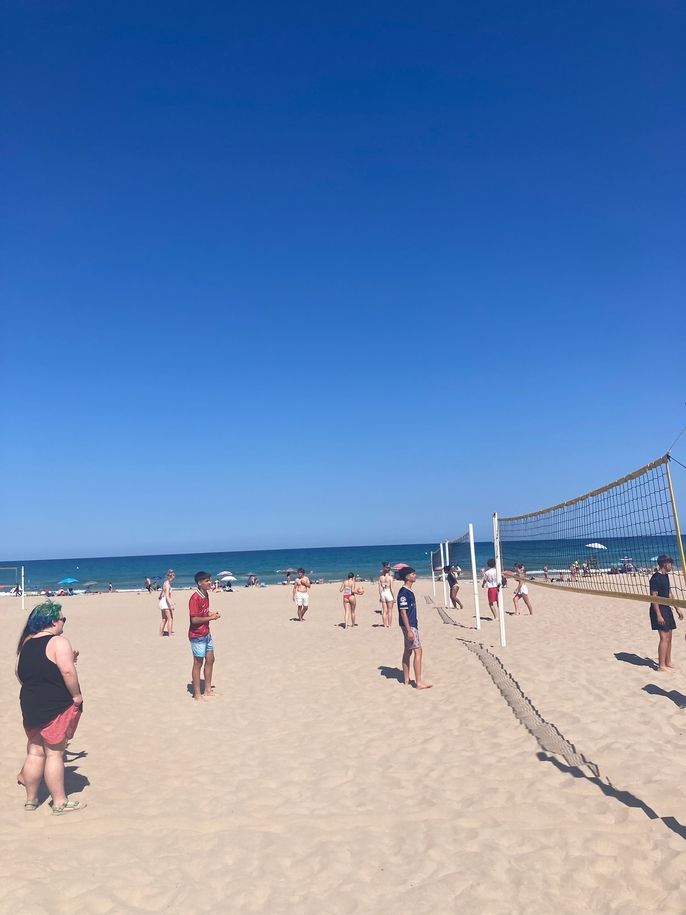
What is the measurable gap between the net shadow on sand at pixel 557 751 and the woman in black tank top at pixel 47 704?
4036 mm

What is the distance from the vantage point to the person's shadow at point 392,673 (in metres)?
9.18

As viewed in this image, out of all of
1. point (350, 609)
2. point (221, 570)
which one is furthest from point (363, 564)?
point (350, 609)

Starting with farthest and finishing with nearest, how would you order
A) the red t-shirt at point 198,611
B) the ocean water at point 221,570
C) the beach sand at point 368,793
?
the ocean water at point 221,570 < the red t-shirt at point 198,611 < the beach sand at point 368,793

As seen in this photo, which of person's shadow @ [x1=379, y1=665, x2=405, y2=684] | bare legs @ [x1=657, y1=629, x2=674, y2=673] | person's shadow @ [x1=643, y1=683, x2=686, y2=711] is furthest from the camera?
person's shadow @ [x1=379, y1=665, x2=405, y2=684]

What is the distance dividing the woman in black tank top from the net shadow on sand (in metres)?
4.04

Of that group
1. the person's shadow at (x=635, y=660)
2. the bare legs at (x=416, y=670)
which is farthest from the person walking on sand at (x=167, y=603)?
the person's shadow at (x=635, y=660)

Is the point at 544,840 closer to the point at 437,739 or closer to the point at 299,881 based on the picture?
the point at 299,881

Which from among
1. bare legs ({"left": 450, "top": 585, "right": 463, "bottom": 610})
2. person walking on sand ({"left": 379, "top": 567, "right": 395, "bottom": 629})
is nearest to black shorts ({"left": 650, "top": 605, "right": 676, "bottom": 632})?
person walking on sand ({"left": 379, "top": 567, "right": 395, "bottom": 629})

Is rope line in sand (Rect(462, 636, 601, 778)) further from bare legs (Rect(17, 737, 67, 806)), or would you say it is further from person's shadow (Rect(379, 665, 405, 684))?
bare legs (Rect(17, 737, 67, 806))

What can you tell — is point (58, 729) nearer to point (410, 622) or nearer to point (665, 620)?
point (410, 622)

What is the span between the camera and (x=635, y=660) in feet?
31.3

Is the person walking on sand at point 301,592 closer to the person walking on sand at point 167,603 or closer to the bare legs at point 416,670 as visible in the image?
the person walking on sand at point 167,603

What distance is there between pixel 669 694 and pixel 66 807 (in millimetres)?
6726

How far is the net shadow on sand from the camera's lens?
453cm
